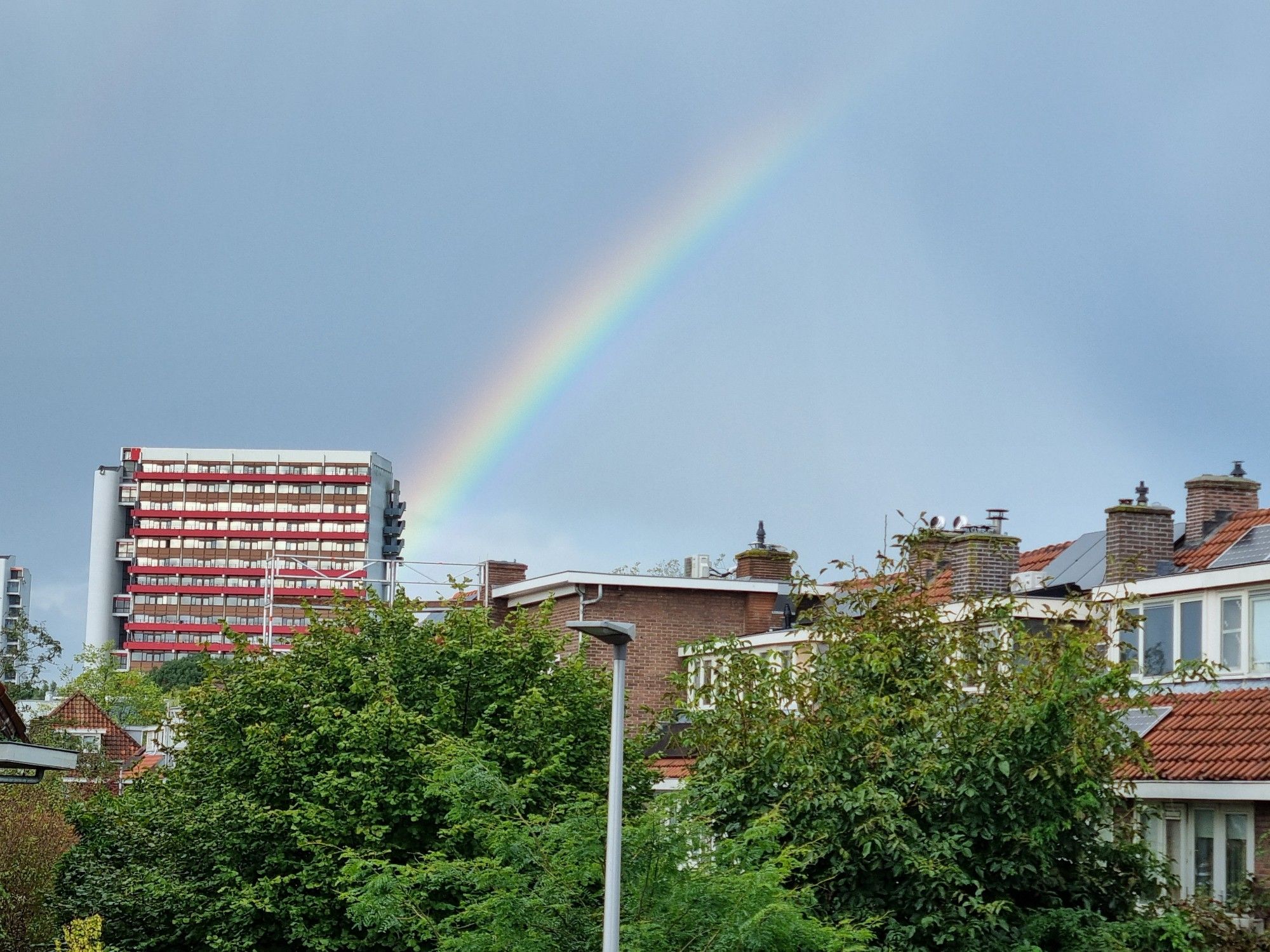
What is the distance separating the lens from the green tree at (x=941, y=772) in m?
19.1

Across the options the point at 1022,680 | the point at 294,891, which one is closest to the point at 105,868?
the point at 294,891

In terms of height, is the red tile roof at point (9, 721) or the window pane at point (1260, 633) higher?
the window pane at point (1260, 633)

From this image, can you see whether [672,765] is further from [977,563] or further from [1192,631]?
Answer: [1192,631]

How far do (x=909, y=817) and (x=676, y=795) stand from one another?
349 cm

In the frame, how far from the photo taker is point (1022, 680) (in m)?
20.0

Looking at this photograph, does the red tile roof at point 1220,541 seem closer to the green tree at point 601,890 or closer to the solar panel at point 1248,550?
the solar panel at point 1248,550

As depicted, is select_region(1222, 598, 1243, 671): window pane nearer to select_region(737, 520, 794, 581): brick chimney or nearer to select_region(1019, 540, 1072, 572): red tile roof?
select_region(1019, 540, 1072, 572): red tile roof

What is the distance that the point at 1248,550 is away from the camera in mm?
30391

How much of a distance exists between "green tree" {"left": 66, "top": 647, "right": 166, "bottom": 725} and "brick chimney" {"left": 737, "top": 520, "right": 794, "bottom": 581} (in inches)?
2630

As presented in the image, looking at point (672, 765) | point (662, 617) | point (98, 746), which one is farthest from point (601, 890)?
point (98, 746)

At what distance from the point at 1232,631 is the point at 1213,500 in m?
6.00

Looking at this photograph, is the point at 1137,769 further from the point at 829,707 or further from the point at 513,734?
the point at 513,734

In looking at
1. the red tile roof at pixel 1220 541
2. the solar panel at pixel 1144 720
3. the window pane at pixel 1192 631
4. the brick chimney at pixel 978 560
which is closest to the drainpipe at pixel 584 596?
the brick chimney at pixel 978 560

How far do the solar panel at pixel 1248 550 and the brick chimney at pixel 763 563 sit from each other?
18.0 meters
